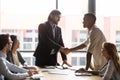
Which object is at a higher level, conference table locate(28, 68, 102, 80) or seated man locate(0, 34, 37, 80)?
seated man locate(0, 34, 37, 80)

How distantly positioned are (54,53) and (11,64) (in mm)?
1107

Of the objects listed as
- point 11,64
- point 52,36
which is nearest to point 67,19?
point 52,36

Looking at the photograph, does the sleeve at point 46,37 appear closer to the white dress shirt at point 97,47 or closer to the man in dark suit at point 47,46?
the man in dark suit at point 47,46

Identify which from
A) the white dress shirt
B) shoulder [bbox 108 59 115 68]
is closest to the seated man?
the white dress shirt

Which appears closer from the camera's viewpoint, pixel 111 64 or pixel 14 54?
pixel 111 64

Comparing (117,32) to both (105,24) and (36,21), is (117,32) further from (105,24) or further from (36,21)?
(36,21)

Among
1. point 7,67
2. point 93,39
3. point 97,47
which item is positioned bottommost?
point 7,67

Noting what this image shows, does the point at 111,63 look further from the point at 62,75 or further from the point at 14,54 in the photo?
the point at 14,54

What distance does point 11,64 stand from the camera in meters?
3.72

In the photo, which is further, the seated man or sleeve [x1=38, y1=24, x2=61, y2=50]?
sleeve [x1=38, y1=24, x2=61, y2=50]

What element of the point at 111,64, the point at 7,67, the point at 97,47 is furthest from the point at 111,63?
the point at 7,67

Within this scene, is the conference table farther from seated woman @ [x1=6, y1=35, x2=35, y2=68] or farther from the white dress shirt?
seated woman @ [x1=6, y1=35, x2=35, y2=68]

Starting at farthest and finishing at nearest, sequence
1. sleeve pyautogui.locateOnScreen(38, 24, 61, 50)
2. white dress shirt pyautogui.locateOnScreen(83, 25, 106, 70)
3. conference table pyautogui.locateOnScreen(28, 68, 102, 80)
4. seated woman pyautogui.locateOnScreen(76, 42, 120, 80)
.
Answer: sleeve pyautogui.locateOnScreen(38, 24, 61, 50), white dress shirt pyautogui.locateOnScreen(83, 25, 106, 70), conference table pyautogui.locateOnScreen(28, 68, 102, 80), seated woman pyautogui.locateOnScreen(76, 42, 120, 80)

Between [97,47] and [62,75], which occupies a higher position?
[97,47]
